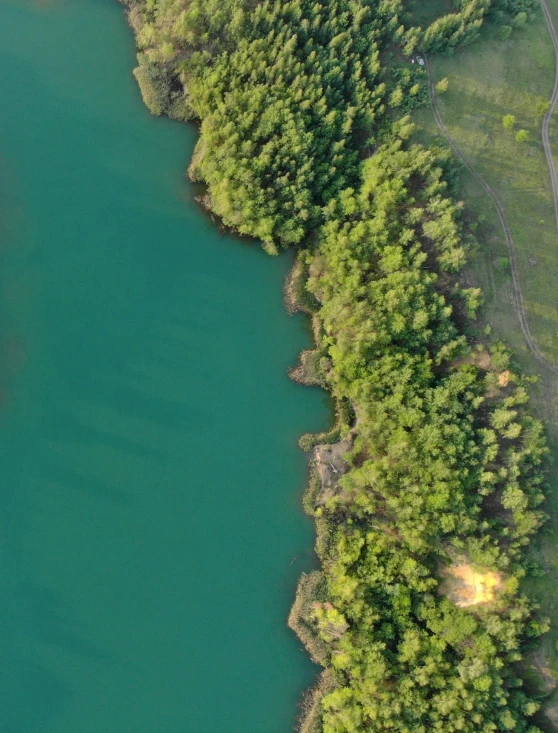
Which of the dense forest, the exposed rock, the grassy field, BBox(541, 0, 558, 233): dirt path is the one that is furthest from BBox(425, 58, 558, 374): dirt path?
the exposed rock

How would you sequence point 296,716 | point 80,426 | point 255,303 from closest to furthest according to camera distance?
1. point 296,716
2. point 80,426
3. point 255,303

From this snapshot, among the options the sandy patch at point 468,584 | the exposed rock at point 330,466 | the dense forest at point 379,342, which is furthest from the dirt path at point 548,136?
the sandy patch at point 468,584

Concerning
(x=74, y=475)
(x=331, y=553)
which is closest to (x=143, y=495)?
(x=74, y=475)

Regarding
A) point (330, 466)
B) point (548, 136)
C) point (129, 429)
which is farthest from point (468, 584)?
point (548, 136)

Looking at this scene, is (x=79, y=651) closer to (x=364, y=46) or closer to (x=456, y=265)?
(x=456, y=265)

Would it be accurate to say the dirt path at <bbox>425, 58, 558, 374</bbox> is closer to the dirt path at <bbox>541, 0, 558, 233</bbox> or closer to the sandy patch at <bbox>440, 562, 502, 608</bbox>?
the dirt path at <bbox>541, 0, 558, 233</bbox>

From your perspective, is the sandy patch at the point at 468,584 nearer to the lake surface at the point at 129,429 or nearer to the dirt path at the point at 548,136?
the lake surface at the point at 129,429
